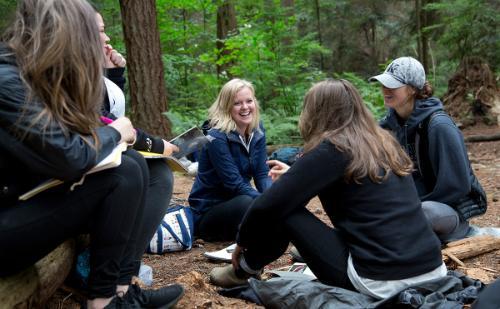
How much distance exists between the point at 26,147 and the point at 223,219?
7.47 ft

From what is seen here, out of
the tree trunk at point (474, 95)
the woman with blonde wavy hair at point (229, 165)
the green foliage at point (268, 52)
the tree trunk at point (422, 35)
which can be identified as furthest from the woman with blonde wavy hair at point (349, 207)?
the tree trunk at point (422, 35)

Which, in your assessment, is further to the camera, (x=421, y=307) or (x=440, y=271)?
(x=440, y=271)

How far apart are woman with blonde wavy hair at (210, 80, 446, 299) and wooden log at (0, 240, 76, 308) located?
0.89m

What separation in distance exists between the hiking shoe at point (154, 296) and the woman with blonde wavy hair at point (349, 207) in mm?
484

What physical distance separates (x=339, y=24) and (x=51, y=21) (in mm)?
15118

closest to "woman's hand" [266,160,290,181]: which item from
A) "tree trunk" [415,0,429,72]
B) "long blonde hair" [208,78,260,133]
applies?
"long blonde hair" [208,78,260,133]

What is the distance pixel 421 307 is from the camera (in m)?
2.39

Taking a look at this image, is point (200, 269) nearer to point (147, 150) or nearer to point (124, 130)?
point (147, 150)

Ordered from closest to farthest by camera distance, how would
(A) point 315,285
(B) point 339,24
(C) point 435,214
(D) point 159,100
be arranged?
(A) point 315,285 → (C) point 435,214 → (D) point 159,100 → (B) point 339,24

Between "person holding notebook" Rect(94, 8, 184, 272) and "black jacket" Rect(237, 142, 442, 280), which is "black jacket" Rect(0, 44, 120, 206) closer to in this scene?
"person holding notebook" Rect(94, 8, 184, 272)

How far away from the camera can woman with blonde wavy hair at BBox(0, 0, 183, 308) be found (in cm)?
201

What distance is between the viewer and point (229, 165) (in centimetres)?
417

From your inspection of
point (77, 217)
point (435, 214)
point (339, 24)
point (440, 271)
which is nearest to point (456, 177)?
point (435, 214)

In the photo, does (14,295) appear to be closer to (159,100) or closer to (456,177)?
(456,177)
